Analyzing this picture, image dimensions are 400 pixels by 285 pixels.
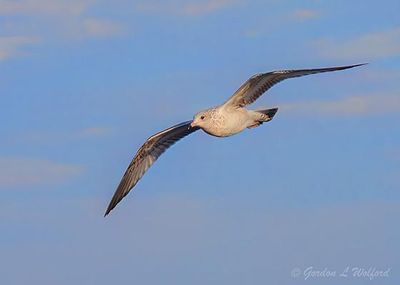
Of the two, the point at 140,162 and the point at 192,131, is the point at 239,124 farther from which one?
the point at 140,162

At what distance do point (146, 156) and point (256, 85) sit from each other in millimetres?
5161

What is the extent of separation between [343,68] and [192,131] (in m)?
5.72

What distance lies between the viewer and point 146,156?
27469mm

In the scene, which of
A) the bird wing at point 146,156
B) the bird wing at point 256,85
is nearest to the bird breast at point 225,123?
the bird wing at point 256,85

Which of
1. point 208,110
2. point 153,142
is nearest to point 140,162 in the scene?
point 153,142

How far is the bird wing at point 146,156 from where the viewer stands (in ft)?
87.9

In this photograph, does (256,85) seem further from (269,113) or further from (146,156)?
(146,156)

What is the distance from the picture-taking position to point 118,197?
90.6 ft

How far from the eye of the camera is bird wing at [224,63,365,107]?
22.7 meters

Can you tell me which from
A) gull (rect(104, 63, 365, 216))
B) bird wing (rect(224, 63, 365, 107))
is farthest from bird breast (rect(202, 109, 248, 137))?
bird wing (rect(224, 63, 365, 107))

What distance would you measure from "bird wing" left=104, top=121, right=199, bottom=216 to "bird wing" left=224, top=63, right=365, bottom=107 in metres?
2.91

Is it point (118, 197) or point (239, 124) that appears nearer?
point (239, 124)

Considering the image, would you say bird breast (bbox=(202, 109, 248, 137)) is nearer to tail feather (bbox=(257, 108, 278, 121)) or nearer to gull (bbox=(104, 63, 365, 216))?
gull (bbox=(104, 63, 365, 216))

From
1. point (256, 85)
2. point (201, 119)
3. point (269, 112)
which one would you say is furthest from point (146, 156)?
point (256, 85)
